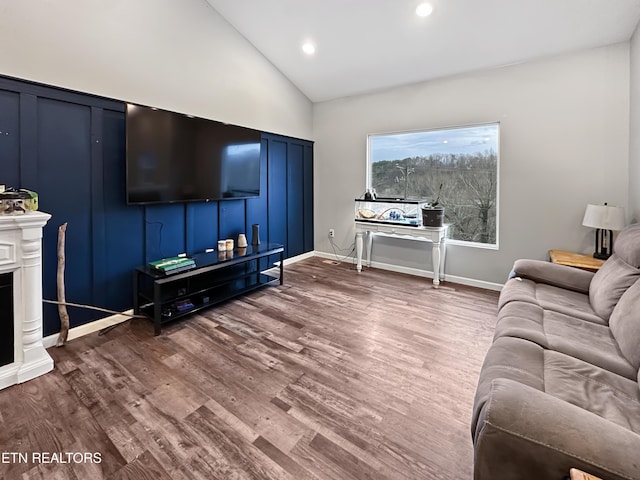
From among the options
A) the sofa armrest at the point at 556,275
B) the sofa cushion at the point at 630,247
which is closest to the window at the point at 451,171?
the sofa armrest at the point at 556,275

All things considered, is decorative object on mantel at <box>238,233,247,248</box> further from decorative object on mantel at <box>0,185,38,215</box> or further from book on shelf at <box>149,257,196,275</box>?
decorative object on mantel at <box>0,185,38,215</box>

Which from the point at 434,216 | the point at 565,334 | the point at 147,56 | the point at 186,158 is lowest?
the point at 565,334

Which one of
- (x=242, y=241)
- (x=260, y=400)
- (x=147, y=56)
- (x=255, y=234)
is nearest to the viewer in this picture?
(x=260, y=400)

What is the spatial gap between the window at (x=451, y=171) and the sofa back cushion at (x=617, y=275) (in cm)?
173

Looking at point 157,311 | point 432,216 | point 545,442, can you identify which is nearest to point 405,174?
point 432,216

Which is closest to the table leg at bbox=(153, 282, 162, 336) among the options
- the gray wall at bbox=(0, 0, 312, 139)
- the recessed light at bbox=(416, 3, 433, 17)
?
the gray wall at bbox=(0, 0, 312, 139)

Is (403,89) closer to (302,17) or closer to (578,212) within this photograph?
(302,17)

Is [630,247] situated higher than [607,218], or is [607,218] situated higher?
[607,218]

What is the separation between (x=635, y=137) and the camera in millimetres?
2906

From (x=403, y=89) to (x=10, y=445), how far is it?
4.93 meters

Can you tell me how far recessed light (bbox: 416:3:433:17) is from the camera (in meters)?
3.02

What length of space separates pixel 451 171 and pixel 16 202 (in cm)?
434

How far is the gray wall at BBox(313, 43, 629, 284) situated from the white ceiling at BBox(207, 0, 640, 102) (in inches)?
7.6

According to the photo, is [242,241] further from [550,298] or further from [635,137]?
[635,137]
